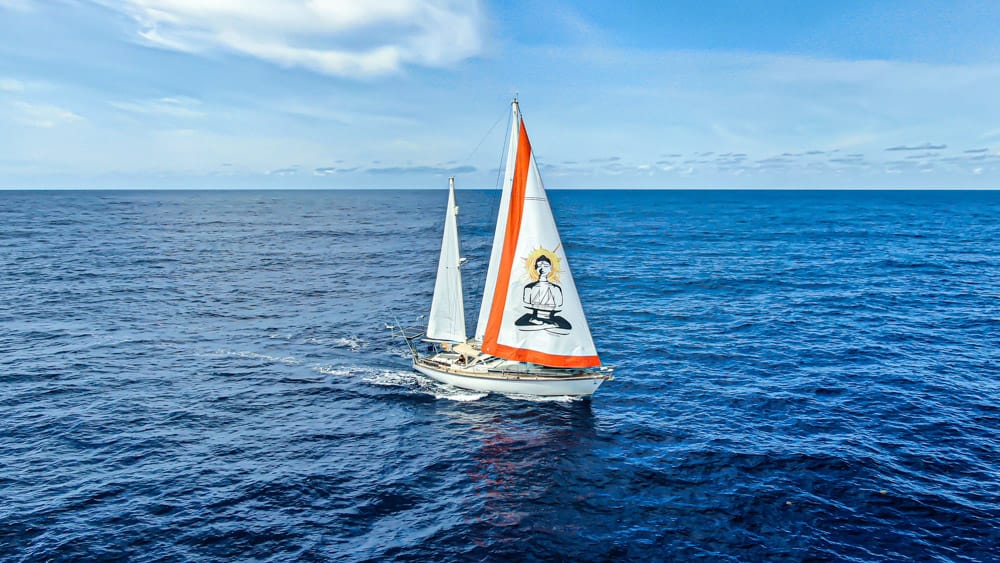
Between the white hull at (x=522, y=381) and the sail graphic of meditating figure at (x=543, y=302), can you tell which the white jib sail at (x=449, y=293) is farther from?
the sail graphic of meditating figure at (x=543, y=302)

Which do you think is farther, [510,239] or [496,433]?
[510,239]

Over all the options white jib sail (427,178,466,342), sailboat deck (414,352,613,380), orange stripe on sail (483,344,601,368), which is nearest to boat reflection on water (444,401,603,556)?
sailboat deck (414,352,613,380)

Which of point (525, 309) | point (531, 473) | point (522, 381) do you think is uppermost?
point (525, 309)

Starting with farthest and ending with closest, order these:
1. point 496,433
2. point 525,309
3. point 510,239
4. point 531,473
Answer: point 525,309 < point 510,239 < point 496,433 < point 531,473

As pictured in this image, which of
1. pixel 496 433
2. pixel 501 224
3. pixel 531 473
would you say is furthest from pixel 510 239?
pixel 531 473

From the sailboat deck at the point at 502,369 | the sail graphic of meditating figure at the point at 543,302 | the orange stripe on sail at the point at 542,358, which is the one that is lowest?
the sailboat deck at the point at 502,369

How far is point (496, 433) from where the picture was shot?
40.8 metres

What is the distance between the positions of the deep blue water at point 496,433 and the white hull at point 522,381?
4.07 feet

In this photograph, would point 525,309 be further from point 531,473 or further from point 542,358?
point 531,473

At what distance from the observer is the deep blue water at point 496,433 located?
29359mm

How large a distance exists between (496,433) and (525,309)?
9.92 metres

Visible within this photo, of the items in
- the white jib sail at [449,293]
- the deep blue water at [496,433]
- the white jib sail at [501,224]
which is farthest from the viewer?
the white jib sail at [449,293]

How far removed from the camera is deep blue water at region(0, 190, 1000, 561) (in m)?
29.4

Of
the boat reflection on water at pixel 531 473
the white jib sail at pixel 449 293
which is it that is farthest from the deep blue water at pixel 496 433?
the white jib sail at pixel 449 293
